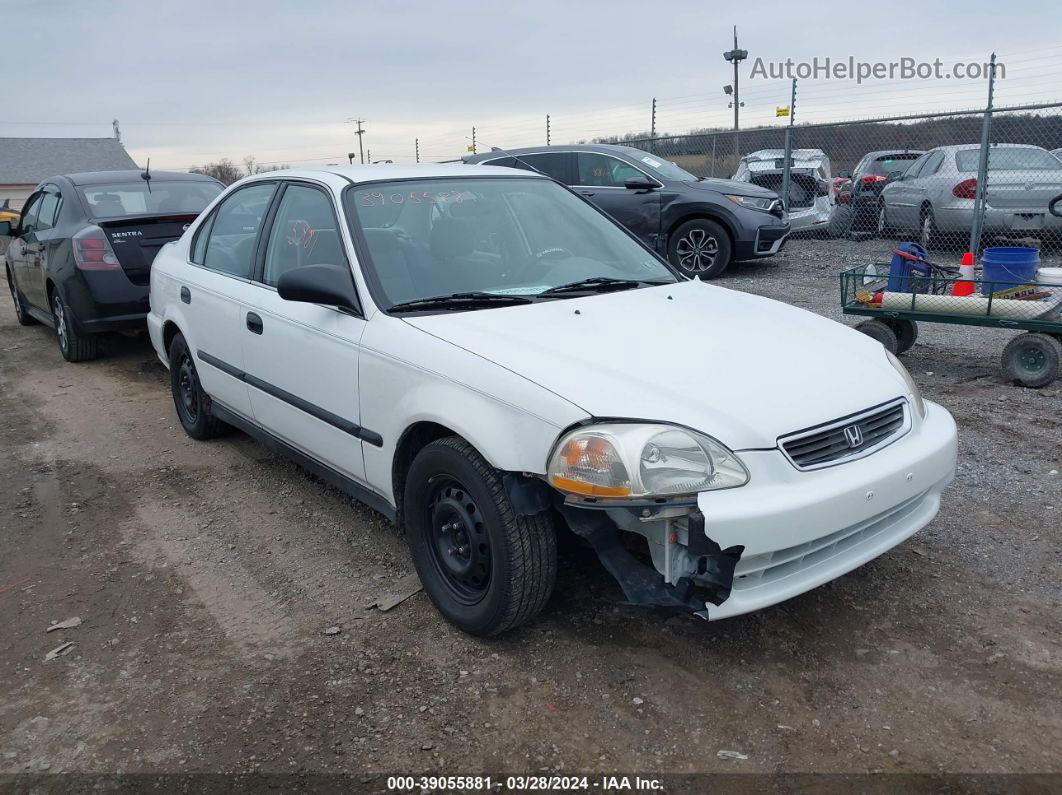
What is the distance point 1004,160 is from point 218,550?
11052 millimetres

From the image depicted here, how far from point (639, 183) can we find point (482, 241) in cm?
746

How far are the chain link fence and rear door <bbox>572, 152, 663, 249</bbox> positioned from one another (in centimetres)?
277

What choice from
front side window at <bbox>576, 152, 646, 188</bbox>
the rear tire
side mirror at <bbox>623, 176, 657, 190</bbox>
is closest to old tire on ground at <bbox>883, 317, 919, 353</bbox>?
the rear tire

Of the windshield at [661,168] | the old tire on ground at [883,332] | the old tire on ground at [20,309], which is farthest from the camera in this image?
the windshield at [661,168]

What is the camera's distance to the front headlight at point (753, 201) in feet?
36.0

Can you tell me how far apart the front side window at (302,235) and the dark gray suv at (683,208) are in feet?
22.3

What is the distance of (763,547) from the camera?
254cm

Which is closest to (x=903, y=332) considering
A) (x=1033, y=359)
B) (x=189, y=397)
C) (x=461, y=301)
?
(x=1033, y=359)

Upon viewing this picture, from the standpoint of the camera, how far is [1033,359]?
19.1 ft

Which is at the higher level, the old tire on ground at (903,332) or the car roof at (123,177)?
the car roof at (123,177)

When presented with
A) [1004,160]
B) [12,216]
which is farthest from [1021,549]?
[12,216]

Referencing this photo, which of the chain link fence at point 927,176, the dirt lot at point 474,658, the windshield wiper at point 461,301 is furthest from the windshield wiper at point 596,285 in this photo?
the chain link fence at point 927,176

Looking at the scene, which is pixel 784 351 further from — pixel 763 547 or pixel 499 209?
pixel 499 209

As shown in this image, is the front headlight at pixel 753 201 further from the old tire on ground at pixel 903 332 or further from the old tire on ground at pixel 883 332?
the old tire on ground at pixel 883 332
